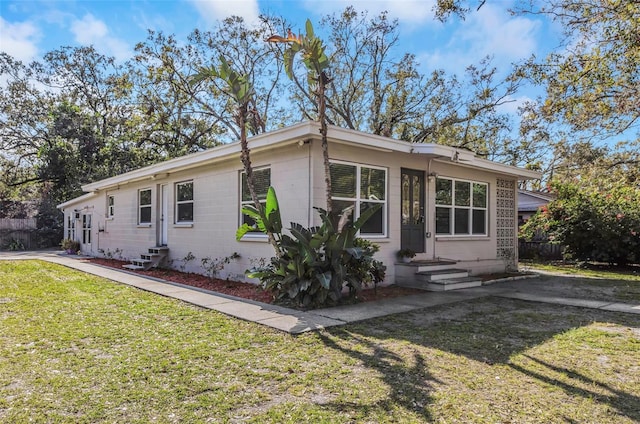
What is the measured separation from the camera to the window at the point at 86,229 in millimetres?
18891

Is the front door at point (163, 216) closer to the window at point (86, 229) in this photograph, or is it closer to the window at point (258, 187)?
the window at point (258, 187)

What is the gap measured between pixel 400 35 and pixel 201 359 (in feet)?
63.2

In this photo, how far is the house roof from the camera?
773 centimetres

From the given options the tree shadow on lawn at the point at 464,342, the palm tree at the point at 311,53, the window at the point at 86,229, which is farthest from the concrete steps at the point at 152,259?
the tree shadow on lawn at the point at 464,342

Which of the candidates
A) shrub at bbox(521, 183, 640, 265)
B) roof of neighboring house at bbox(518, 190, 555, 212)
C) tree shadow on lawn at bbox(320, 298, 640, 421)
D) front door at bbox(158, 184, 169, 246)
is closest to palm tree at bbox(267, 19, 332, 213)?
tree shadow on lawn at bbox(320, 298, 640, 421)

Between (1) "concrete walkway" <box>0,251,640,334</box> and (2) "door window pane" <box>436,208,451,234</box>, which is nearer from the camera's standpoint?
(1) "concrete walkway" <box>0,251,640,334</box>

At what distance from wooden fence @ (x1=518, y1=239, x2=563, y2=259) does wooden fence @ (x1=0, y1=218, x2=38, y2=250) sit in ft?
88.8

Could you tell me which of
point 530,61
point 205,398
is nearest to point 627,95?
point 530,61

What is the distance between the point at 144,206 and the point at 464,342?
12252 millimetres

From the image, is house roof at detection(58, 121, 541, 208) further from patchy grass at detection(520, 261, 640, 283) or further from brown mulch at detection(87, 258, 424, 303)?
patchy grass at detection(520, 261, 640, 283)

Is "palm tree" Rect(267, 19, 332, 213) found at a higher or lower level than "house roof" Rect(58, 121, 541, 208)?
higher

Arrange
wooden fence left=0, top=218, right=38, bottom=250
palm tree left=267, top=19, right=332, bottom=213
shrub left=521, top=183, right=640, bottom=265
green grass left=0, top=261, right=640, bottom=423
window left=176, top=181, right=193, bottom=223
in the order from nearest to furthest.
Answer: green grass left=0, top=261, right=640, bottom=423 → palm tree left=267, top=19, right=332, bottom=213 → window left=176, top=181, right=193, bottom=223 → shrub left=521, top=183, right=640, bottom=265 → wooden fence left=0, top=218, right=38, bottom=250

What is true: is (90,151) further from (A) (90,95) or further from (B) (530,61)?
(B) (530,61)

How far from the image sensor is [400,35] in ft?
65.5
